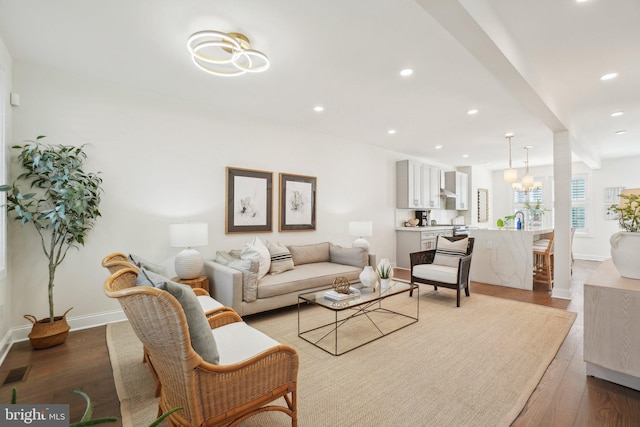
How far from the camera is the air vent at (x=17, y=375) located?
2219 millimetres

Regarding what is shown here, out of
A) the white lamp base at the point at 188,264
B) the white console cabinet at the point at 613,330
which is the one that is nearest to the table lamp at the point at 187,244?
the white lamp base at the point at 188,264

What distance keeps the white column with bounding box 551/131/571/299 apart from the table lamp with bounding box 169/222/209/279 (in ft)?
16.4

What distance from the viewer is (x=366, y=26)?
2.31 meters

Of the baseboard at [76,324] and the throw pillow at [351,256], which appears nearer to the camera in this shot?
the baseboard at [76,324]

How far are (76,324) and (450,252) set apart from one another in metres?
4.66

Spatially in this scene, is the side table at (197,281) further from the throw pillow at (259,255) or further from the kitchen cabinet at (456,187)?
the kitchen cabinet at (456,187)

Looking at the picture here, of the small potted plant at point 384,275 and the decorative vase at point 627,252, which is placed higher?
the decorative vase at point 627,252

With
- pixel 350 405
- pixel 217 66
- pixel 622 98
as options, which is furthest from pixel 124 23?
pixel 622 98

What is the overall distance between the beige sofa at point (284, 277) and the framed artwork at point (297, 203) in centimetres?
44

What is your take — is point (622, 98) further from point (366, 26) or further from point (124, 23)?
point (124, 23)

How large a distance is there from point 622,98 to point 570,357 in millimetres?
3301

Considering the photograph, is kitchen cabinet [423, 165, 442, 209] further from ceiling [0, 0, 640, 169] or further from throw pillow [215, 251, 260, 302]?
throw pillow [215, 251, 260, 302]

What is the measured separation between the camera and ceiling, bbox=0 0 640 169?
213 centimetres

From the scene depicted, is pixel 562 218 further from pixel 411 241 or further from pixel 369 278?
pixel 369 278
